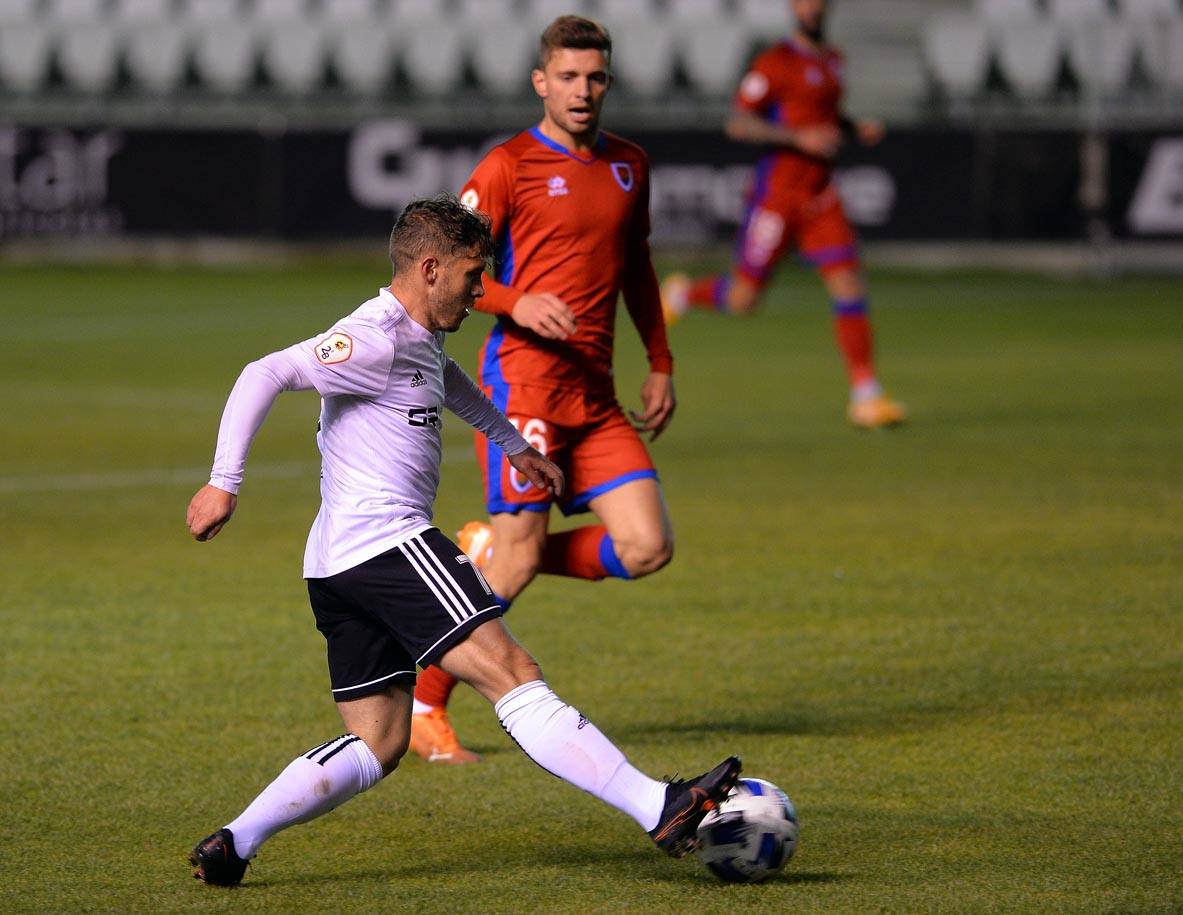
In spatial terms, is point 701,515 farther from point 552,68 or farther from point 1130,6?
point 1130,6

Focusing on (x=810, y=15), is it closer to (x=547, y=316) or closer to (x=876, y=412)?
(x=876, y=412)

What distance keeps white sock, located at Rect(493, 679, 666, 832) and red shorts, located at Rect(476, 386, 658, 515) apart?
1.53 m

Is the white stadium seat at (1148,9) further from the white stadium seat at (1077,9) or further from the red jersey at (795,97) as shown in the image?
the red jersey at (795,97)

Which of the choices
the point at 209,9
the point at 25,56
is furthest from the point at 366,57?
the point at 25,56

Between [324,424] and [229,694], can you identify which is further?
[229,694]

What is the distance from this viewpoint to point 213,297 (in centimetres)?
2103

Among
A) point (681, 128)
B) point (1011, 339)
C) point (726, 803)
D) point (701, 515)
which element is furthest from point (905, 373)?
point (726, 803)

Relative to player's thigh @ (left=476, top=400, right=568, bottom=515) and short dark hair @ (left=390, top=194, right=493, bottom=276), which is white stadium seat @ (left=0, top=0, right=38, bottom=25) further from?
short dark hair @ (left=390, top=194, right=493, bottom=276)

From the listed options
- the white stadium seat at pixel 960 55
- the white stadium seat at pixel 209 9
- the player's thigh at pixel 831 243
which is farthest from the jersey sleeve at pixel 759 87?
the white stadium seat at pixel 209 9

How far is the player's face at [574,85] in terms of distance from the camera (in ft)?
19.3

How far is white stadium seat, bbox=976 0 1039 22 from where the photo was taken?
25.6 metres

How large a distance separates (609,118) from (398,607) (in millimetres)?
19391

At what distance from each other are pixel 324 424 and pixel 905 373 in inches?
441

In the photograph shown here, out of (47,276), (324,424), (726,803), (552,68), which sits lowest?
(47,276)
